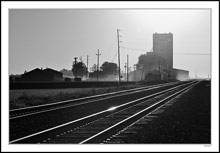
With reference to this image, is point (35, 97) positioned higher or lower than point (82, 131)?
higher

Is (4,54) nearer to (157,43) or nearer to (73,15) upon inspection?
(73,15)

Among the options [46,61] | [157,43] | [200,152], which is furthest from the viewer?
[157,43]

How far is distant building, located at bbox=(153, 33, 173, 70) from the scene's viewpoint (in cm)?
927

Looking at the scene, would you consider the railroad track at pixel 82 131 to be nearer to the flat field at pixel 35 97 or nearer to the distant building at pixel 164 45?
the distant building at pixel 164 45

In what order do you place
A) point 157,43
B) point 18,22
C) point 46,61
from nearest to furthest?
point 18,22, point 46,61, point 157,43

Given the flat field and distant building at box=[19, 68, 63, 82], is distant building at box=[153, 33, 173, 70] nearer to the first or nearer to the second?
distant building at box=[19, 68, 63, 82]

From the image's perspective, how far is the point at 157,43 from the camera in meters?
9.56

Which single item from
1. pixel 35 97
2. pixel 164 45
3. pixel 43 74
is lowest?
pixel 35 97

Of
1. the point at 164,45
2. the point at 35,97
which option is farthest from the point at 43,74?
the point at 164,45

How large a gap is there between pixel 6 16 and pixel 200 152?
20.5ft

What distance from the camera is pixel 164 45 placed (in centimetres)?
961

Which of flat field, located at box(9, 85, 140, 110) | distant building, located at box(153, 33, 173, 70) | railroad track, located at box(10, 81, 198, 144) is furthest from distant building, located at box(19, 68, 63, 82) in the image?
distant building, located at box(153, 33, 173, 70)

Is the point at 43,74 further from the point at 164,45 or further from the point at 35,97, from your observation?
the point at 164,45

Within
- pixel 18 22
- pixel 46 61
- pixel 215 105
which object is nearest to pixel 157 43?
pixel 215 105
